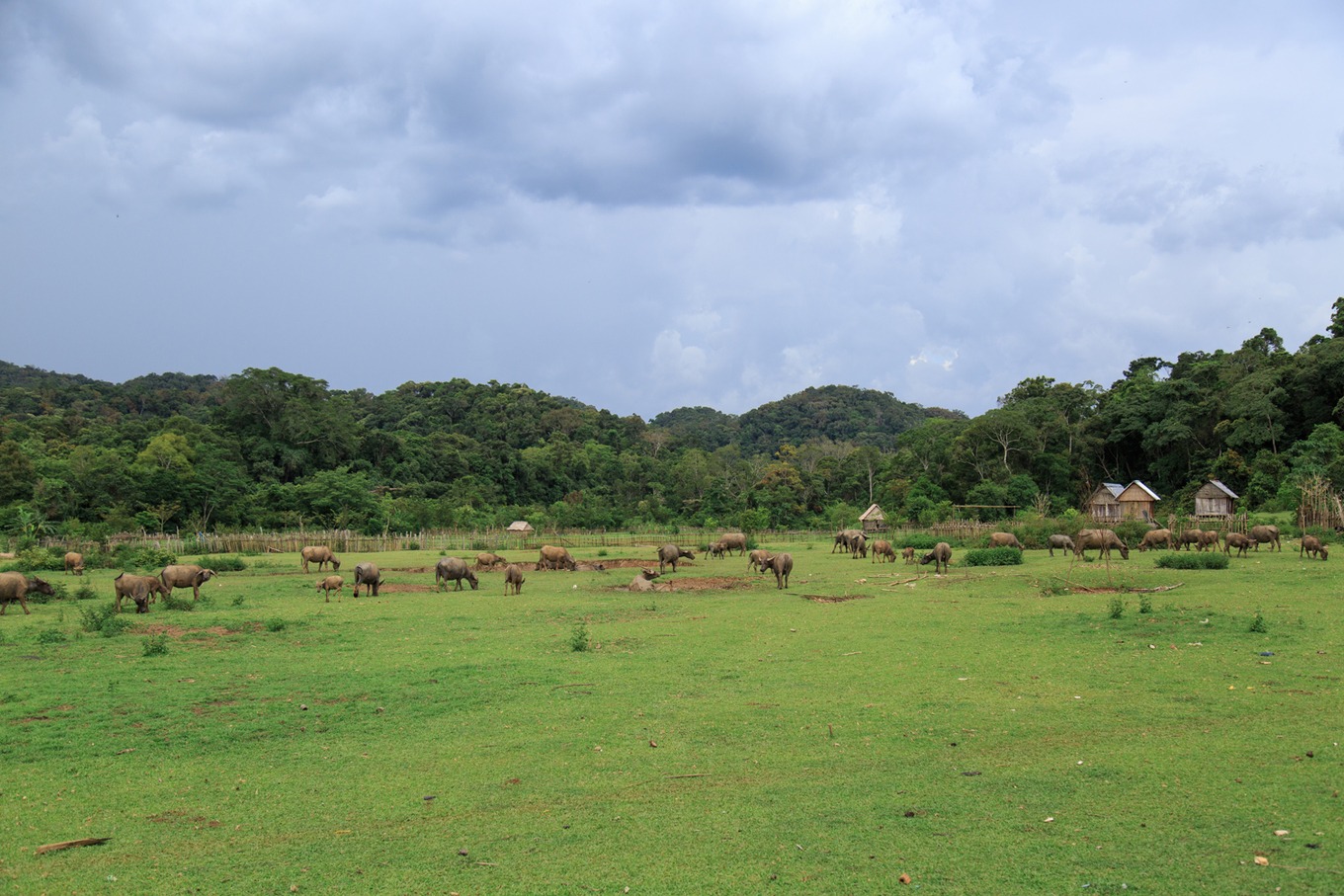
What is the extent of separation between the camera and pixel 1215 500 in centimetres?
4638

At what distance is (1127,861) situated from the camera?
5.27 m

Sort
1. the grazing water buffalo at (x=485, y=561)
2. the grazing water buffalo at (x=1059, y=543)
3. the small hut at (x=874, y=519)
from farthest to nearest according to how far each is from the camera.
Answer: the small hut at (x=874, y=519), the grazing water buffalo at (x=1059, y=543), the grazing water buffalo at (x=485, y=561)

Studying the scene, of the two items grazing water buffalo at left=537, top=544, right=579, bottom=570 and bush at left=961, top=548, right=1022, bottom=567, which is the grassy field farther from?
grazing water buffalo at left=537, top=544, right=579, bottom=570

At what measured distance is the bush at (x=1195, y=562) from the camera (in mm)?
21438

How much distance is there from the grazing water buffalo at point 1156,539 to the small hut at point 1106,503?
75.6 feet

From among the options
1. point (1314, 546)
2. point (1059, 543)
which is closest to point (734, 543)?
point (1059, 543)

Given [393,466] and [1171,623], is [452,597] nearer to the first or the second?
[1171,623]

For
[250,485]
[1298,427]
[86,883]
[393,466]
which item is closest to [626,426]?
[393,466]

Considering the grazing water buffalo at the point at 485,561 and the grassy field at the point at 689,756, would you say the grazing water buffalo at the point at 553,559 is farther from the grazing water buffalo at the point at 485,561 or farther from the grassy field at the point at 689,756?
the grassy field at the point at 689,756

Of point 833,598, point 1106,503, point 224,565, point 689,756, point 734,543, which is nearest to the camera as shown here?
point 689,756

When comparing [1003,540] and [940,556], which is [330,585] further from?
[1003,540]

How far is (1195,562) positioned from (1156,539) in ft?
24.5

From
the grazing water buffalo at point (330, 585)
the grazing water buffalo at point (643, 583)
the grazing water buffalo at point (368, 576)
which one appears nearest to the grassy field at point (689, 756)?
the grazing water buffalo at point (330, 585)

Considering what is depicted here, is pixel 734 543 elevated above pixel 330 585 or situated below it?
above
